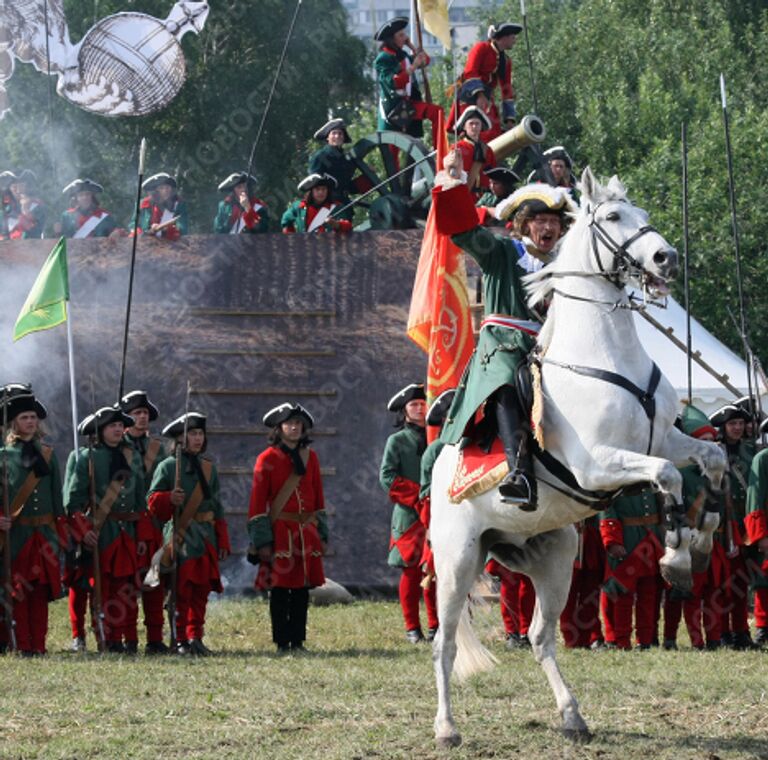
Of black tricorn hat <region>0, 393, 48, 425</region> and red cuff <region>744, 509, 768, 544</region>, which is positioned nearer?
black tricorn hat <region>0, 393, 48, 425</region>

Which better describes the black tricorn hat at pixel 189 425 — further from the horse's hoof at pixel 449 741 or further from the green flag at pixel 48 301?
the horse's hoof at pixel 449 741

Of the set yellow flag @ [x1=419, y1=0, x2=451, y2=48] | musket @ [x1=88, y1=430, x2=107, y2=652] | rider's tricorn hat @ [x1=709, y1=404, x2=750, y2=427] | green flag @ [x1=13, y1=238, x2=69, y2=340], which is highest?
yellow flag @ [x1=419, y1=0, x2=451, y2=48]

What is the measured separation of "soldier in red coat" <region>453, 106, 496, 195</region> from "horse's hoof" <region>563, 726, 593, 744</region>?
868 cm

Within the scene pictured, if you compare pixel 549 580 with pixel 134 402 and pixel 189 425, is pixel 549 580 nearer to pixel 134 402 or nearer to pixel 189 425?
pixel 189 425

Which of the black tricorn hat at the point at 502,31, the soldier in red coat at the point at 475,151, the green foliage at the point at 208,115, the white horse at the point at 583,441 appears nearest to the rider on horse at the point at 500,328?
the white horse at the point at 583,441

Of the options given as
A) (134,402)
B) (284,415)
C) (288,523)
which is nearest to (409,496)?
(288,523)

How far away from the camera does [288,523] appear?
13914 millimetres

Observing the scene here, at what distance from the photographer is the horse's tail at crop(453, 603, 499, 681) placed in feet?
32.4

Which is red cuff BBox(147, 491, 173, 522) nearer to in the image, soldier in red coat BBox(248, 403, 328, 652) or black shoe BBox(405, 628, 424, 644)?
soldier in red coat BBox(248, 403, 328, 652)

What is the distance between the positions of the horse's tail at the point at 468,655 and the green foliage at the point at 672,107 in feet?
66.8

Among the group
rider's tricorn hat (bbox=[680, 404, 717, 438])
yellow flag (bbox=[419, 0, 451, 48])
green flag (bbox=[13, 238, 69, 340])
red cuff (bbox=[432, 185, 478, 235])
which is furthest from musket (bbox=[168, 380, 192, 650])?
yellow flag (bbox=[419, 0, 451, 48])

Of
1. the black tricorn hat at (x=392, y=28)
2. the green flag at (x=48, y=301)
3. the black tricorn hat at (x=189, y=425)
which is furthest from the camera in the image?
A: the black tricorn hat at (x=392, y=28)

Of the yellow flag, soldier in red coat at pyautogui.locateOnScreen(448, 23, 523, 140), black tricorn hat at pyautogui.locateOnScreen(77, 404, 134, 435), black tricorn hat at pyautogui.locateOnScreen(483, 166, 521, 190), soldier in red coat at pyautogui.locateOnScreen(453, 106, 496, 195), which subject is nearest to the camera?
black tricorn hat at pyautogui.locateOnScreen(77, 404, 134, 435)

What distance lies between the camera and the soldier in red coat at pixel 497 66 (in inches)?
756
